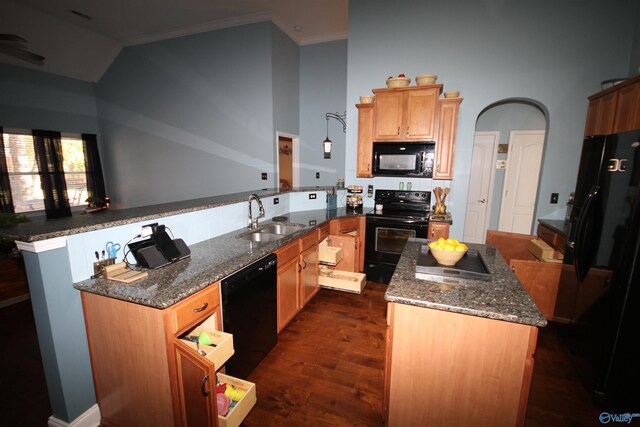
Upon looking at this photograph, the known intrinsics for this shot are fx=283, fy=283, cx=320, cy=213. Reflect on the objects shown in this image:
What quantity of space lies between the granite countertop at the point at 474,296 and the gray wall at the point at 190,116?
12.9 feet

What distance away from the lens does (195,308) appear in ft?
4.94

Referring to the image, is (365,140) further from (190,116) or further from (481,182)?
(190,116)

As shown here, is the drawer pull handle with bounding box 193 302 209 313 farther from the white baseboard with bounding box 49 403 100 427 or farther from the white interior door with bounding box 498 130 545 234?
the white interior door with bounding box 498 130 545 234

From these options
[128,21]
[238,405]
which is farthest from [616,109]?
[128,21]

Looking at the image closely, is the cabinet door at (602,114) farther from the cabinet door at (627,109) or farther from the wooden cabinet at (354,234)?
the wooden cabinet at (354,234)

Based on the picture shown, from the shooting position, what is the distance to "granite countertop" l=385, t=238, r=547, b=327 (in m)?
1.22

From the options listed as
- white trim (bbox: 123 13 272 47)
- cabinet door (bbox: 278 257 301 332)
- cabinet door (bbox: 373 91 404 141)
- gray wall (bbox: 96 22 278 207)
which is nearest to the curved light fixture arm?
gray wall (bbox: 96 22 278 207)

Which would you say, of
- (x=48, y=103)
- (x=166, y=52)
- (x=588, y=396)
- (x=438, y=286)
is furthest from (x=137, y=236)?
(x=48, y=103)

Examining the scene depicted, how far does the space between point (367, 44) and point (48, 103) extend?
6264 mm

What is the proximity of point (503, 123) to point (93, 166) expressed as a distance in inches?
333

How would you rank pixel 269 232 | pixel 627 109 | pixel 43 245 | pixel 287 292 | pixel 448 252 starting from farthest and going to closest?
pixel 269 232, pixel 287 292, pixel 627 109, pixel 448 252, pixel 43 245

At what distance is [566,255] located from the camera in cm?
244

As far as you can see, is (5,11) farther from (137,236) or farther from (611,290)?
(611,290)

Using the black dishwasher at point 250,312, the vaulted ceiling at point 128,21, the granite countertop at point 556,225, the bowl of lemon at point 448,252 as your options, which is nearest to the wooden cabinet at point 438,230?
the granite countertop at point 556,225
